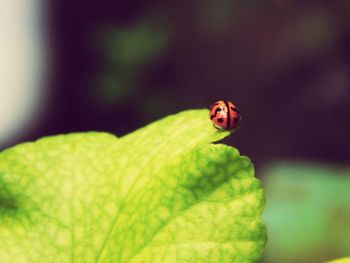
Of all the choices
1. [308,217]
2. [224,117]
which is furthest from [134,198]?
[308,217]

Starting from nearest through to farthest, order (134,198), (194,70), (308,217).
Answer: (134,198) < (308,217) < (194,70)

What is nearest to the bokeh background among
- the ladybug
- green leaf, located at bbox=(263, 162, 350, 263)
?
green leaf, located at bbox=(263, 162, 350, 263)

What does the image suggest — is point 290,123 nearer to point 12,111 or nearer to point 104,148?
point 12,111

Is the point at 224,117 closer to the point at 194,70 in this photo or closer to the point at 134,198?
the point at 134,198

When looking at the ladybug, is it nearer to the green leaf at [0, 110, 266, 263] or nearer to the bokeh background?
the green leaf at [0, 110, 266, 263]

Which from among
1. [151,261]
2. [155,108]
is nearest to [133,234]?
[151,261]

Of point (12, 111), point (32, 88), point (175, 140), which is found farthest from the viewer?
point (32, 88)

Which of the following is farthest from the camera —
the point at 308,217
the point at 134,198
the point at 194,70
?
the point at 194,70
